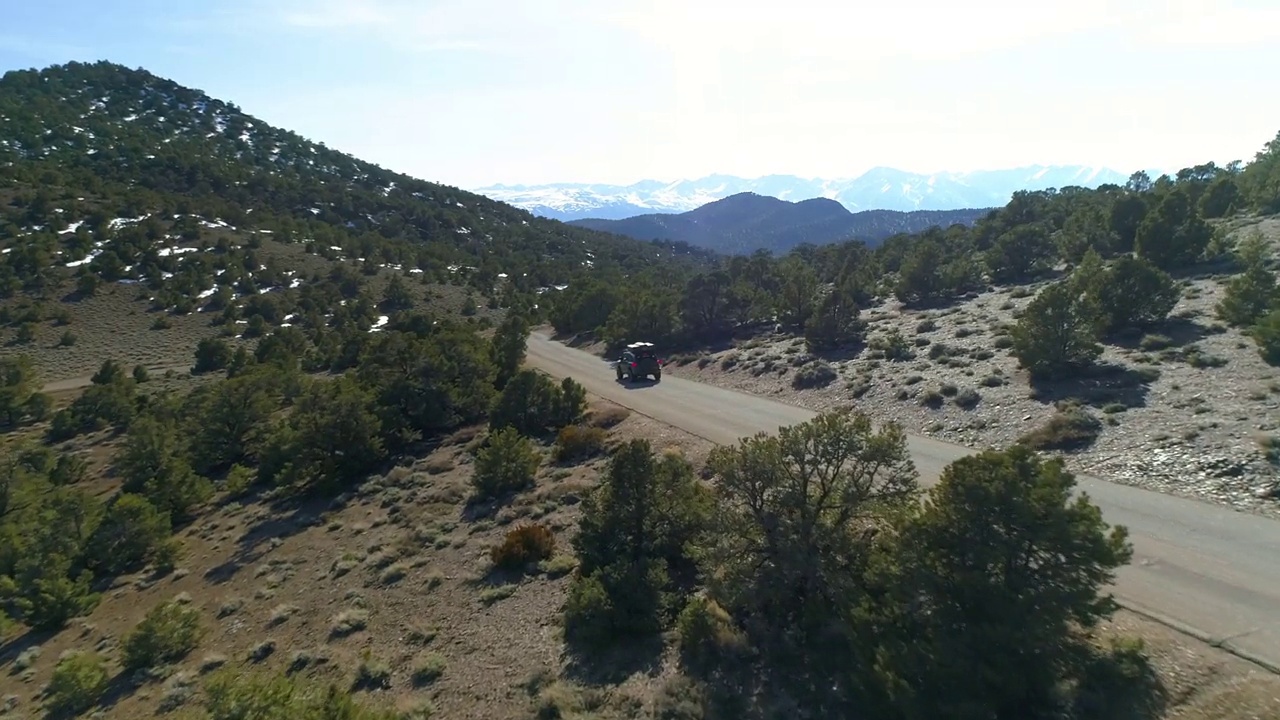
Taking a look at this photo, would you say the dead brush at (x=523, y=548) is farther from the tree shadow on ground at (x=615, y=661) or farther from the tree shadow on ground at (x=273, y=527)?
the tree shadow on ground at (x=273, y=527)

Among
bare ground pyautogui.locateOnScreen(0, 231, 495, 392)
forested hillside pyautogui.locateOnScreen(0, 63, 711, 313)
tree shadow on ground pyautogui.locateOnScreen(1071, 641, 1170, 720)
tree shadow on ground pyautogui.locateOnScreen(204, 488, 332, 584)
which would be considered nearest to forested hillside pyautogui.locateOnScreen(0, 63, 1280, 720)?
tree shadow on ground pyautogui.locateOnScreen(1071, 641, 1170, 720)

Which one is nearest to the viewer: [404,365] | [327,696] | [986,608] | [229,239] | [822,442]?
[986,608]

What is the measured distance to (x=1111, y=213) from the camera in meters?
46.3

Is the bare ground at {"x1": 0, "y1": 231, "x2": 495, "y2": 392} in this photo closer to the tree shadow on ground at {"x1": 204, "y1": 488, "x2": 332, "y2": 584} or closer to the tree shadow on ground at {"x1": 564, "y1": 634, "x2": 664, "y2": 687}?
the tree shadow on ground at {"x1": 204, "y1": 488, "x2": 332, "y2": 584}

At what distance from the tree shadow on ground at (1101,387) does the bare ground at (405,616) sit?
12.8m

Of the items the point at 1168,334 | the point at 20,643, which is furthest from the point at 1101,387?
the point at 20,643

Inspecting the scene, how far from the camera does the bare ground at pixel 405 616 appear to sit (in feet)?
35.7

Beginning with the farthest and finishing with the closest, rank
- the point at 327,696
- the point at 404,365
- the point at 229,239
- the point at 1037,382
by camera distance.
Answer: the point at 229,239 → the point at 404,365 → the point at 1037,382 → the point at 327,696

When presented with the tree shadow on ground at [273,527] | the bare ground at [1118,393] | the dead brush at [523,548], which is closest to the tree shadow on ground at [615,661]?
the dead brush at [523,548]

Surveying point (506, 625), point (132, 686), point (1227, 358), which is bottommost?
point (132, 686)

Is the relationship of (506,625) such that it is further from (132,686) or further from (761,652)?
(132,686)

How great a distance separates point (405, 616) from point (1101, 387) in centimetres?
2407

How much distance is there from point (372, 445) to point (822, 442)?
865 inches

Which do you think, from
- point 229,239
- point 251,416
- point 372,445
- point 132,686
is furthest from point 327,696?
point 229,239
